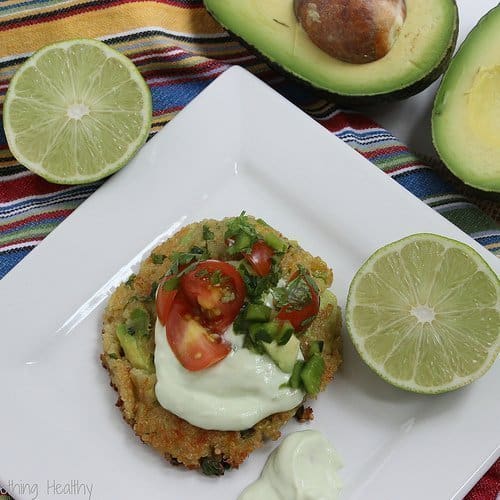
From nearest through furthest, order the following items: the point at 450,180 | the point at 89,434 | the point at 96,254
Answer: the point at 89,434
the point at 96,254
the point at 450,180

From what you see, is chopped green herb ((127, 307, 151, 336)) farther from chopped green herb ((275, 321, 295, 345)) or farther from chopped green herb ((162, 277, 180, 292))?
chopped green herb ((275, 321, 295, 345))

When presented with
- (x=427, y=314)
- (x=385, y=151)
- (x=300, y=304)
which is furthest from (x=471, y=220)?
(x=300, y=304)

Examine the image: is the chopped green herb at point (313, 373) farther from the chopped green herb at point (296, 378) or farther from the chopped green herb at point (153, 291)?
the chopped green herb at point (153, 291)

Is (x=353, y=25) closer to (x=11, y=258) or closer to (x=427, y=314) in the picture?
(x=427, y=314)

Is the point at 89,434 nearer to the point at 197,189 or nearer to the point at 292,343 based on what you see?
the point at 292,343

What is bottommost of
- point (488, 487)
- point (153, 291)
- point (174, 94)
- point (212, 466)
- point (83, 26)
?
point (488, 487)

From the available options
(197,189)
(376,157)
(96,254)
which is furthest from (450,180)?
(96,254)

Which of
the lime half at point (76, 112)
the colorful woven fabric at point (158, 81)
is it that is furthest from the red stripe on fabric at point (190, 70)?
the lime half at point (76, 112)

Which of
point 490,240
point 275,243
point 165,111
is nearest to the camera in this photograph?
point 275,243
